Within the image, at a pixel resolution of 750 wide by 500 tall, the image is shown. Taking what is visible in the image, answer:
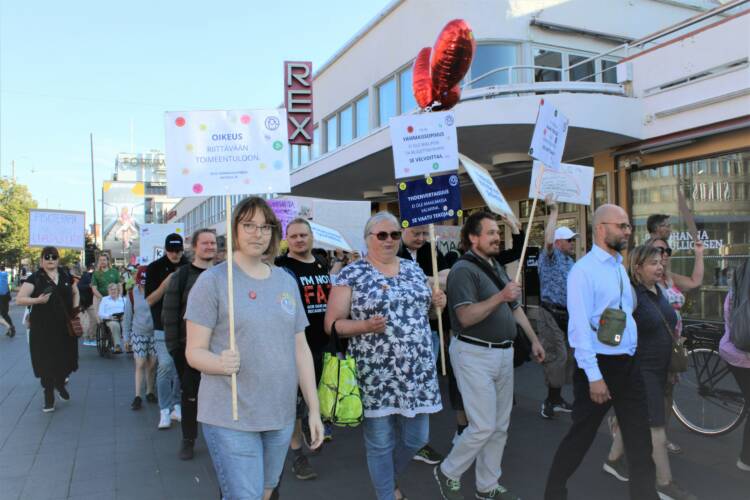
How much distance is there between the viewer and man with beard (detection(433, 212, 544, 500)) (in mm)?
3861

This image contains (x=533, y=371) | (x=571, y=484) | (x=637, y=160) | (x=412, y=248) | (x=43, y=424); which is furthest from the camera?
(x=637, y=160)

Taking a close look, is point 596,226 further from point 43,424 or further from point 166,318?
point 43,424

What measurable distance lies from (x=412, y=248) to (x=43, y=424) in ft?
14.7

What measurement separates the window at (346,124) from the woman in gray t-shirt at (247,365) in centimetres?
1602

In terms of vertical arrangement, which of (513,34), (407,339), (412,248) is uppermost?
(513,34)

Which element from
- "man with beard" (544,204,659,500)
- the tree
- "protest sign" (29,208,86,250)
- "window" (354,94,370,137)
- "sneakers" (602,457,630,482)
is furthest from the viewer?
the tree

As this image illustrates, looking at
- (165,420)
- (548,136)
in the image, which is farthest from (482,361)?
(165,420)

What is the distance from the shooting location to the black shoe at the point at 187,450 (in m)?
5.16

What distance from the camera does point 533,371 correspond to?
8812 mm

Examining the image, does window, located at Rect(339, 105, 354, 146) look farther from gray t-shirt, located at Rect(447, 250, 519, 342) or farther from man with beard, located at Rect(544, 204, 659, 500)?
man with beard, located at Rect(544, 204, 659, 500)

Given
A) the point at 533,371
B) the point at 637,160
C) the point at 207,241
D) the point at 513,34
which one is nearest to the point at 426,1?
the point at 513,34

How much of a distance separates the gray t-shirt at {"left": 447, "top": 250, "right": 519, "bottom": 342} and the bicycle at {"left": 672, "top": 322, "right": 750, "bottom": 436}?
2575mm

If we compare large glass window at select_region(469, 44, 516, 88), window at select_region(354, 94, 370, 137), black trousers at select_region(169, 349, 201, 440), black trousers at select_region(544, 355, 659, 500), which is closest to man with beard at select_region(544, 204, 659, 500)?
black trousers at select_region(544, 355, 659, 500)

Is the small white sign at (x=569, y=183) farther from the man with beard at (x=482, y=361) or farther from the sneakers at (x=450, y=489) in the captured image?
the sneakers at (x=450, y=489)
